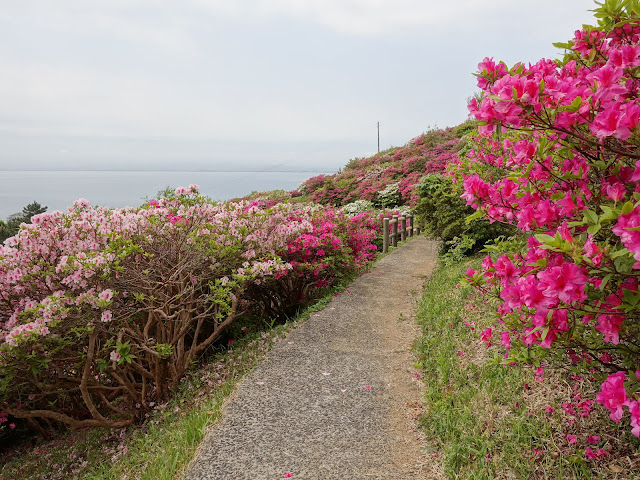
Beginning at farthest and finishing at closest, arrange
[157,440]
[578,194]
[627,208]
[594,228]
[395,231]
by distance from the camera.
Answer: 1. [395,231]
2. [157,440]
3. [578,194]
4. [594,228]
5. [627,208]

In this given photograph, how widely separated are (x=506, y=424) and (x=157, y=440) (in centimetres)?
338

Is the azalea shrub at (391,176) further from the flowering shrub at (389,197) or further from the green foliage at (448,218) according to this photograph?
the green foliage at (448,218)

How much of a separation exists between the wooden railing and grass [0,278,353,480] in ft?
19.5

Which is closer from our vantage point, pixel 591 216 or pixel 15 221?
pixel 591 216

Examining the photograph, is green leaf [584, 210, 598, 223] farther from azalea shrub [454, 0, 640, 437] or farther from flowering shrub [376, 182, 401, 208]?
flowering shrub [376, 182, 401, 208]

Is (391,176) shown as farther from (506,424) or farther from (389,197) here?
(506,424)

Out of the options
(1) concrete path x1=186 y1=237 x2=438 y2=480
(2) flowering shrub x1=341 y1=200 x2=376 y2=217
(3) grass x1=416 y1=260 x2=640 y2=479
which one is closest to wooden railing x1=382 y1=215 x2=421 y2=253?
(2) flowering shrub x1=341 y1=200 x2=376 y2=217

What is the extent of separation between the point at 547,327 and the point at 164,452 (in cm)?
353

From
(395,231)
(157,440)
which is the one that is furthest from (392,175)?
Answer: (157,440)

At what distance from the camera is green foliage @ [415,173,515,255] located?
8.72m

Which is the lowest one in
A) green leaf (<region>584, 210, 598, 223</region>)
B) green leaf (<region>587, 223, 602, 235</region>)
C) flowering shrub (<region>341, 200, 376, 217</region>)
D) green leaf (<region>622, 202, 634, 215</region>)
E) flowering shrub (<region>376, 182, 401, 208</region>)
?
flowering shrub (<region>341, 200, 376, 217</region>)

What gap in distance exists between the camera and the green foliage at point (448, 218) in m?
Answer: 8.72

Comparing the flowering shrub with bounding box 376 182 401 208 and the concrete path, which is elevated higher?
the flowering shrub with bounding box 376 182 401 208

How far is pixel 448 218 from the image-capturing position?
29.8 feet
